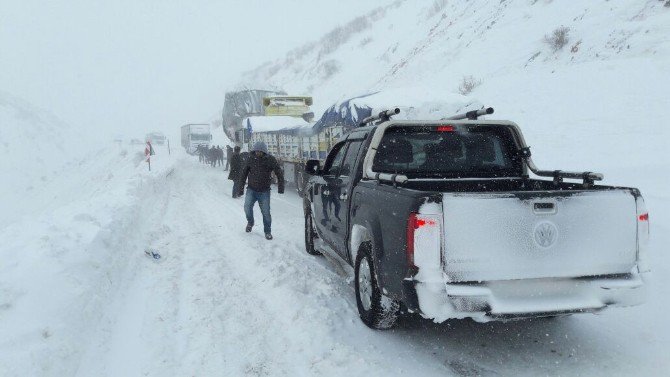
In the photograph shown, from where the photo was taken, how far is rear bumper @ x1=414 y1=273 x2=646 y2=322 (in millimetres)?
3375

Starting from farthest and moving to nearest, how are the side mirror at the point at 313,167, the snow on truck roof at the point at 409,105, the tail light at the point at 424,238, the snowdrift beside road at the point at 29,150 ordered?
the snowdrift beside road at the point at 29,150 → the snow on truck roof at the point at 409,105 → the side mirror at the point at 313,167 → the tail light at the point at 424,238

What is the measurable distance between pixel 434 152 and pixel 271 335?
8.14ft

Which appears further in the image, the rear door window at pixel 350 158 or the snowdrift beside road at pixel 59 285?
the rear door window at pixel 350 158

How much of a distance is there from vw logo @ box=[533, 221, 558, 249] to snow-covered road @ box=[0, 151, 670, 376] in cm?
103

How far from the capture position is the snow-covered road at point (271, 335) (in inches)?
148

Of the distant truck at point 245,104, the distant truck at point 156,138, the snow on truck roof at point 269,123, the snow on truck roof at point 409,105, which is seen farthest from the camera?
the distant truck at point 156,138

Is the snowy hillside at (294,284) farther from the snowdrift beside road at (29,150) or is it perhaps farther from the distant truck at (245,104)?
the snowdrift beside road at (29,150)

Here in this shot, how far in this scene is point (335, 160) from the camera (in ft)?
21.8

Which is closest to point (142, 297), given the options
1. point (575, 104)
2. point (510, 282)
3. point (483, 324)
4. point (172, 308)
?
point (172, 308)

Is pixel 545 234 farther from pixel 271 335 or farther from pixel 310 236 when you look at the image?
pixel 310 236

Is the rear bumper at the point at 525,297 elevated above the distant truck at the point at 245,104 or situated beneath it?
situated beneath

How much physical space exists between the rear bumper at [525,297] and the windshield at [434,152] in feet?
5.95

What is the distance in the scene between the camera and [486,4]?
93.4 feet

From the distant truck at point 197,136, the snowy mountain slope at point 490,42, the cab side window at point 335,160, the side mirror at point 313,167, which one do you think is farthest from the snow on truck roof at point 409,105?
the distant truck at point 197,136
